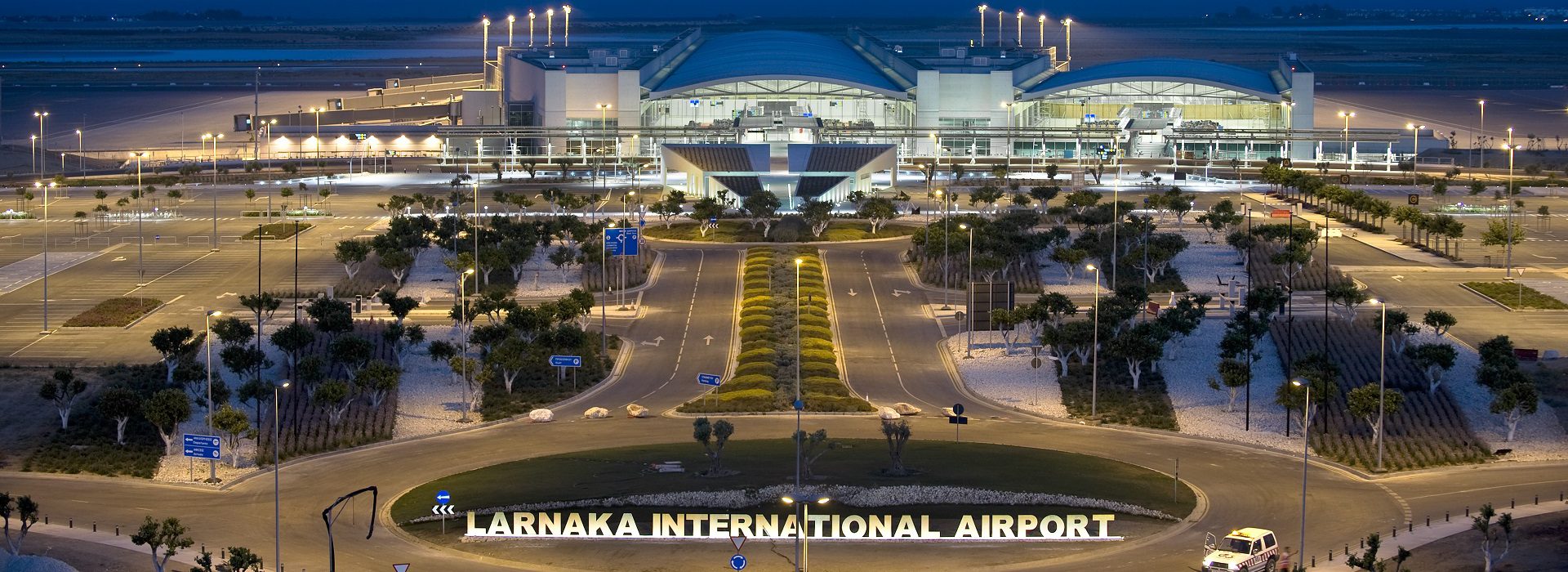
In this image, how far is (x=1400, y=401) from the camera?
84562 millimetres

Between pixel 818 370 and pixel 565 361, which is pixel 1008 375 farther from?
pixel 565 361

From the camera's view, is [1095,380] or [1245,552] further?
[1095,380]

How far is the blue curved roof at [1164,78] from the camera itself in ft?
640

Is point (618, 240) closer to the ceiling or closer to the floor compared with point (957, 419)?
closer to the ceiling

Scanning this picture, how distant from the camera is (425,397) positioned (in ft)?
300

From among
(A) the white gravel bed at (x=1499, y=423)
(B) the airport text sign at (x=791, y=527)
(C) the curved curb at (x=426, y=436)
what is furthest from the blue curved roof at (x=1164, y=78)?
(B) the airport text sign at (x=791, y=527)

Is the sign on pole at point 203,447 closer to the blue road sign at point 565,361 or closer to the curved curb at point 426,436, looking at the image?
the curved curb at point 426,436

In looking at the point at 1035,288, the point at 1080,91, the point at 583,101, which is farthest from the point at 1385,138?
the point at 1035,288

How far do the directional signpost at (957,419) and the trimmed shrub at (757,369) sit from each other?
10608 millimetres

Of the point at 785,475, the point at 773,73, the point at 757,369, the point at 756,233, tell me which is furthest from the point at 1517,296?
the point at 773,73

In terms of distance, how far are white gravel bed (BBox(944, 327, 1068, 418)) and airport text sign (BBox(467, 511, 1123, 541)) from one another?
22.8m

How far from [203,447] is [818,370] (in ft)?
98.3

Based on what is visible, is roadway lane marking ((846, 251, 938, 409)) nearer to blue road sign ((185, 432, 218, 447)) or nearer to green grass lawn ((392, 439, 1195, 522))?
green grass lawn ((392, 439, 1195, 522))

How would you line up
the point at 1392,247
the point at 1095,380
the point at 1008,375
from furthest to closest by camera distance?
the point at 1392,247, the point at 1008,375, the point at 1095,380
